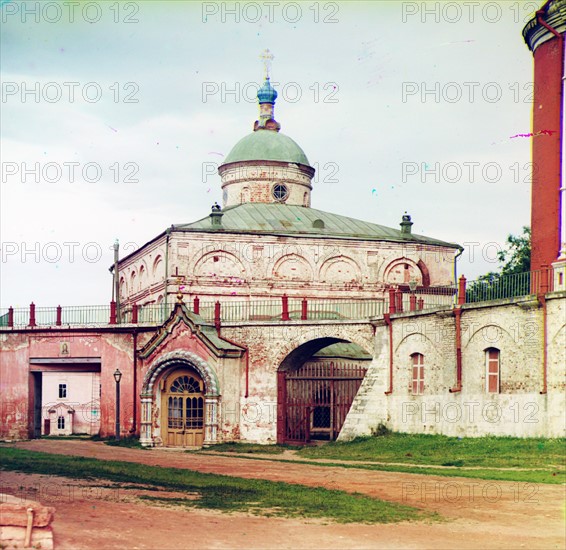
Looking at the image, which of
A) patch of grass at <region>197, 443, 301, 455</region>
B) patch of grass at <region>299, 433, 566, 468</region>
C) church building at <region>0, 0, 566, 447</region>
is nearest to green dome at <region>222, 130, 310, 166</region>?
church building at <region>0, 0, 566, 447</region>

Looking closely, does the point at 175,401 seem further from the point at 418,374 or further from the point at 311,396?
the point at 418,374

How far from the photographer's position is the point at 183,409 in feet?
114

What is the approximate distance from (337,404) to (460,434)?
7116mm

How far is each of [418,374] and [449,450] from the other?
450cm

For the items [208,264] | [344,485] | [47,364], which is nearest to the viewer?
[344,485]

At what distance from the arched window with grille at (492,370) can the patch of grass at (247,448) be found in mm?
7154

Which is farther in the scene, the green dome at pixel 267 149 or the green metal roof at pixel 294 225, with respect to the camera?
the green dome at pixel 267 149

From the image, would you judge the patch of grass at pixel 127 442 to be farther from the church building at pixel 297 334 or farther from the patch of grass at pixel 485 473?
the patch of grass at pixel 485 473

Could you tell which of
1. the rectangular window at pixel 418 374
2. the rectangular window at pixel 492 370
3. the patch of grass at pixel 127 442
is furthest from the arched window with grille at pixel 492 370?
the patch of grass at pixel 127 442

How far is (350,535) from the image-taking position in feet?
47.9

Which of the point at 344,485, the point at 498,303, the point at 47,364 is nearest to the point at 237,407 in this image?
the point at 47,364

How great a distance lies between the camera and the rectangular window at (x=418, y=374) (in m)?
29.8

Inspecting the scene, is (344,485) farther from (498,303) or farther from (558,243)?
(558,243)

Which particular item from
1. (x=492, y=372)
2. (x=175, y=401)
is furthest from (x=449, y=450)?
(x=175, y=401)
